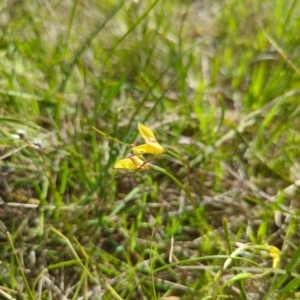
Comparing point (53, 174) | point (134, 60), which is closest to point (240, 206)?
point (53, 174)

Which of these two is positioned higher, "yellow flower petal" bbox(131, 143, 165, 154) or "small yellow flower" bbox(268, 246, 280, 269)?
"yellow flower petal" bbox(131, 143, 165, 154)

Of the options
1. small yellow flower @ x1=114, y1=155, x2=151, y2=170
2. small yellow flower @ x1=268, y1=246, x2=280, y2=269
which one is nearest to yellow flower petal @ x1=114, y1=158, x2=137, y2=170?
small yellow flower @ x1=114, y1=155, x2=151, y2=170

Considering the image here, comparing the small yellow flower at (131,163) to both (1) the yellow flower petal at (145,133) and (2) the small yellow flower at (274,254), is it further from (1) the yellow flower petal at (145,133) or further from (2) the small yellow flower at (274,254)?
(2) the small yellow flower at (274,254)

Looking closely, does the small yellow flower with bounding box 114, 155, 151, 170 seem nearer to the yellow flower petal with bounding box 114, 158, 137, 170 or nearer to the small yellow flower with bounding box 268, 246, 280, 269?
the yellow flower petal with bounding box 114, 158, 137, 170

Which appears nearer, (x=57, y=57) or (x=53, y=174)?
(x=53, y=174)

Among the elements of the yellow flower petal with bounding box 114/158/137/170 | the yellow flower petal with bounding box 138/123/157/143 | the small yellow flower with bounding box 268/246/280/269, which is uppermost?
the yellow flower petal with bounding box 138/123/157/143

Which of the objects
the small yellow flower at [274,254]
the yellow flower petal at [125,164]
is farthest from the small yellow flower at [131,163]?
the small yellow flower at [274,254]

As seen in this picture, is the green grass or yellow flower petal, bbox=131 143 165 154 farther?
the green grass

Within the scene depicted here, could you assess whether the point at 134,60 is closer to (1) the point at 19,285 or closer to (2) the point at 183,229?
(2) the point at 183,229
